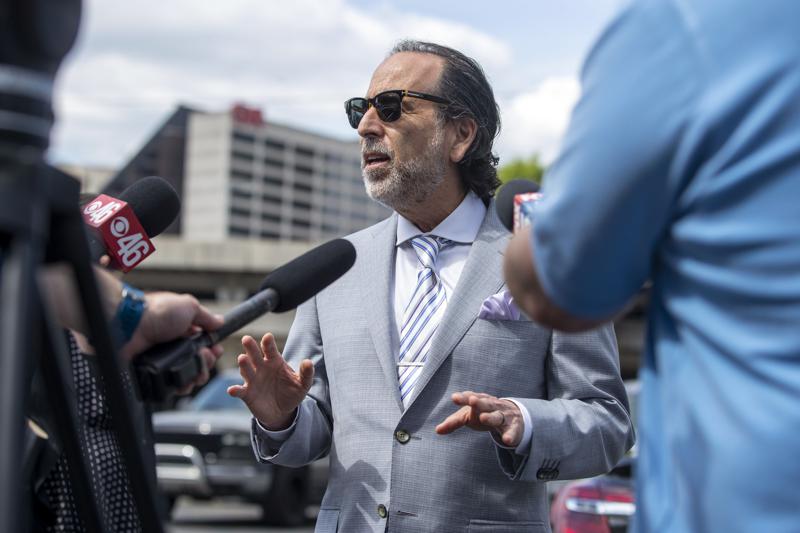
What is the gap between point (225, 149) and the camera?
15312 cm

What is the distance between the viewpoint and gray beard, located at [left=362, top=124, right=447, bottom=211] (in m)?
3.43

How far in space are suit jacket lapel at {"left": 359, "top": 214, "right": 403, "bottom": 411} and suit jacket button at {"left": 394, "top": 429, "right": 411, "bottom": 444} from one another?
7 cm

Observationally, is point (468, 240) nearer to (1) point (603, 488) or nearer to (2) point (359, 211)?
(1) point (603, 488)

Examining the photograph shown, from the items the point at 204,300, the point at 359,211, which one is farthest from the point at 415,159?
the point at 359,211

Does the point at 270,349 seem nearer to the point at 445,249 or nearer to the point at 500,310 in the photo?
the point at 500,310

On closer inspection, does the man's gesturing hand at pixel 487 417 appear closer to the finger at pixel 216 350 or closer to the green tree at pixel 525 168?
the finger at pixel 216 350

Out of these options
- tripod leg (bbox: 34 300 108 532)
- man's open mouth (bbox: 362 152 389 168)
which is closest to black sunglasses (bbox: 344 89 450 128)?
man's open mouth (bbox: 362 152 389 168)

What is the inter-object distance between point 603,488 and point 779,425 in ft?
13.0

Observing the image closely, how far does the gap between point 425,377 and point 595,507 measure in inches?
95.9

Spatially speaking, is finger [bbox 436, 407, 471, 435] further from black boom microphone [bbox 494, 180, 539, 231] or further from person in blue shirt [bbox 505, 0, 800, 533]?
person in blue shirt [bbox 505, 0, 800, 533]

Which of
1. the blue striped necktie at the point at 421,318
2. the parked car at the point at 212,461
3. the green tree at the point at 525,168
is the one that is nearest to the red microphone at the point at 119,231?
the blue striped necktie at the point at 421,318

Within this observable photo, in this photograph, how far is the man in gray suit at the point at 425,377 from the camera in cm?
293

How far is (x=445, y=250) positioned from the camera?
3422 mm

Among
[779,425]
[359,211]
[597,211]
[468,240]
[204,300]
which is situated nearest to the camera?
[779,425]
